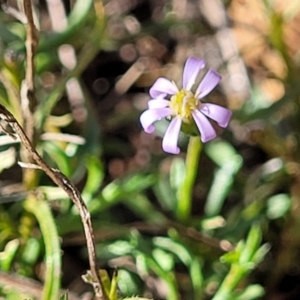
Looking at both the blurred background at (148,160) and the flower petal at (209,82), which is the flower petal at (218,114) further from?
the blurred background at (148,160)

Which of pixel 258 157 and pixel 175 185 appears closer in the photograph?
pixel 175 185

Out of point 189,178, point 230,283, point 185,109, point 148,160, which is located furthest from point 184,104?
point 148,160

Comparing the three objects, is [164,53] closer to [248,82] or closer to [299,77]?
[248,82]

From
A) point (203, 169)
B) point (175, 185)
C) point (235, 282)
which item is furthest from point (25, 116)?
point (203, 169)

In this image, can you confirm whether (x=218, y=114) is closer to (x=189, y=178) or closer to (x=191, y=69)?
(x=191, y=69)

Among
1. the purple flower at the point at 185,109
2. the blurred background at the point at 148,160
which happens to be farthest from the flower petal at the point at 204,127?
the blurred background at the point at 148,160

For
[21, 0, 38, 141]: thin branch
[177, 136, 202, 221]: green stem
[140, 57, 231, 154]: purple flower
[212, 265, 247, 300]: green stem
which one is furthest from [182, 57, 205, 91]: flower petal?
[212, 265, 247, 300]: green stem

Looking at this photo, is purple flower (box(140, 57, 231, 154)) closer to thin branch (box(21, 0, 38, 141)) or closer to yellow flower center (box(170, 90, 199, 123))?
yellow flower center (box(170, 90, 199, 123))
